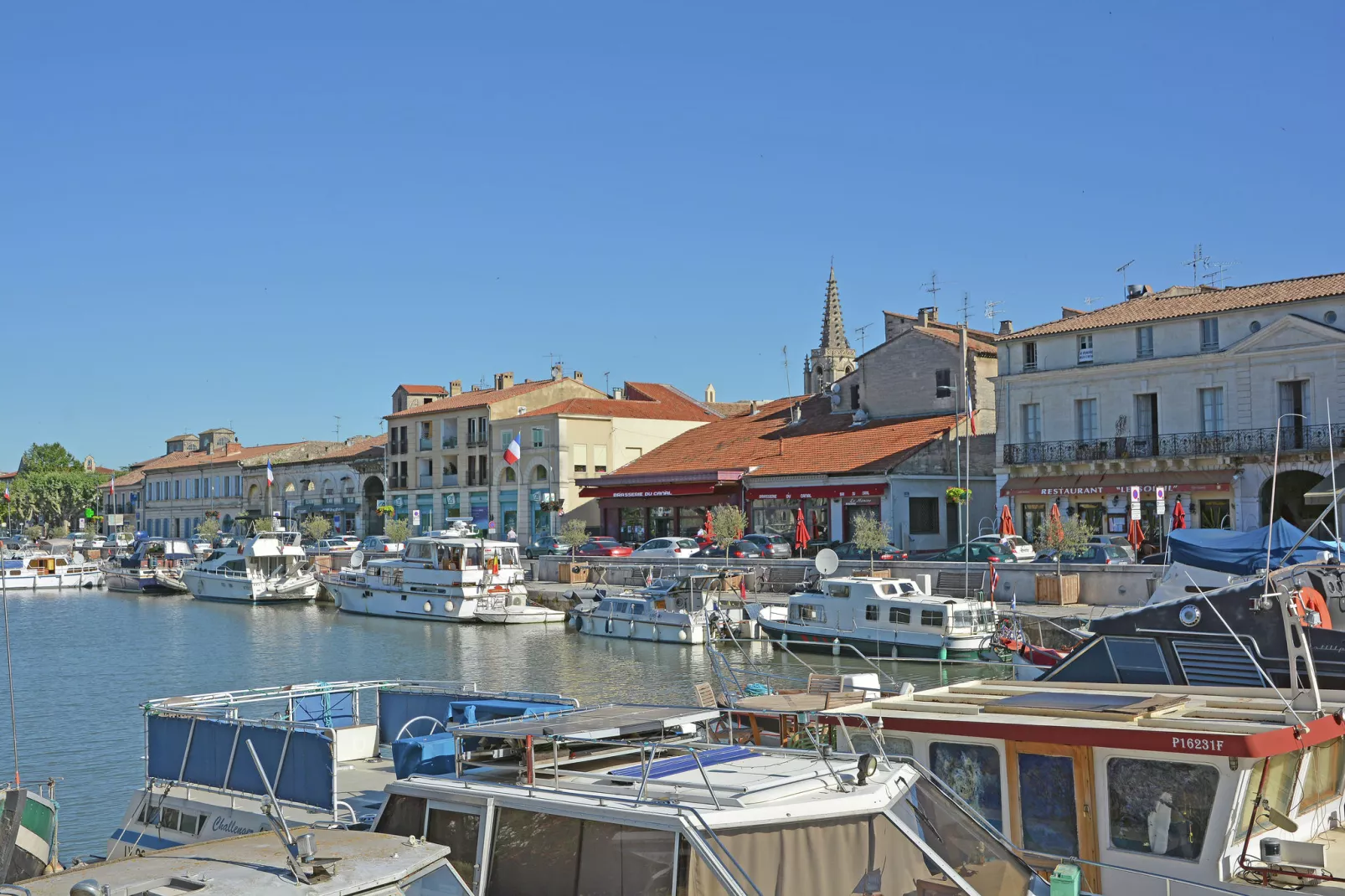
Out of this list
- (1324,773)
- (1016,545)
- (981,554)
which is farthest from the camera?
(1016,545)

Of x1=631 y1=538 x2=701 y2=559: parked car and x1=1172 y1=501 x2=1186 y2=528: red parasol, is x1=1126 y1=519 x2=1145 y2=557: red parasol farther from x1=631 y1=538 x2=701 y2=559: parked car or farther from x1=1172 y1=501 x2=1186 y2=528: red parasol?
x1=631 y1=538 x2=701 y2=559: parked car

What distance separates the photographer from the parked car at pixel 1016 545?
135 ft

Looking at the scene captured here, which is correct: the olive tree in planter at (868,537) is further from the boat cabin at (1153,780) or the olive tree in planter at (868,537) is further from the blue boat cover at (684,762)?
the blue boat cover at (684,762)

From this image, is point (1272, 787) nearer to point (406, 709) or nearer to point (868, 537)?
point (406, 709)

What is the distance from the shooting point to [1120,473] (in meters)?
45.6

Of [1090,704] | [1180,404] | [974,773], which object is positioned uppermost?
[1180,404]

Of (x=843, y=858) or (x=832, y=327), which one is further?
(x=832, y=327)

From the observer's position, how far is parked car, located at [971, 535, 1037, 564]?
1625 inches

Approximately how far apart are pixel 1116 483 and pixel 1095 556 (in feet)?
25.5

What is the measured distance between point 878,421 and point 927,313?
7.06 meters

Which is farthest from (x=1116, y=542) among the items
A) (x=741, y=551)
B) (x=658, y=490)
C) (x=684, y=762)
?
(x=684, y=762)

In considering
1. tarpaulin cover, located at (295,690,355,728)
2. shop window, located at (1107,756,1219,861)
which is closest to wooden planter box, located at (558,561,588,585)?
tarpaulin cover, located at (295,690,355,728)

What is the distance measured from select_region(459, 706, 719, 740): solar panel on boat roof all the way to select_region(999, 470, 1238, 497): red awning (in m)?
35.7

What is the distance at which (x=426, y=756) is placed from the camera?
11.1 meters
